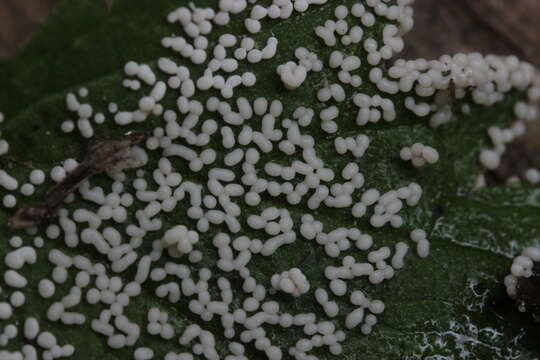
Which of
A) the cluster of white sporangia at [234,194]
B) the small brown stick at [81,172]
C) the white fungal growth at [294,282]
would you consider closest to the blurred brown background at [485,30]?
the cluster of white sporangia at [234,194]

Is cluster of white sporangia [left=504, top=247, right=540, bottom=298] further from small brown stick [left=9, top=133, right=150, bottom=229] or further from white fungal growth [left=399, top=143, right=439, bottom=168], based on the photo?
small brown stick [left=9, top=133, right=150, bottom=229]

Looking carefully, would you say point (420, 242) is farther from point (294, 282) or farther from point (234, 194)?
point (234, 194)

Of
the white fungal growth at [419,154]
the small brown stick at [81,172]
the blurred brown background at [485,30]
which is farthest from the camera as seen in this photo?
the blurred brown background at [485,30]

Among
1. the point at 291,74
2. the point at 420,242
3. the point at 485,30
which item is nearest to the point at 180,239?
the point at 291,74

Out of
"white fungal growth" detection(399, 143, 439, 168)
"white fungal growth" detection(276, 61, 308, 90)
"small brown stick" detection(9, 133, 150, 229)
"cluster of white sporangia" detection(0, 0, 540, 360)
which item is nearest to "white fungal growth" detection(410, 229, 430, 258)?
"cluster of white sporangia" detection(0, 0, 540, 360)

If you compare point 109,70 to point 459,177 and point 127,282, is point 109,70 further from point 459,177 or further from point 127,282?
point 459,177

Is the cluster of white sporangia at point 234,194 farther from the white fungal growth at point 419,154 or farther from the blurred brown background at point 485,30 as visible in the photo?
the blurred brown background at point 485,30
